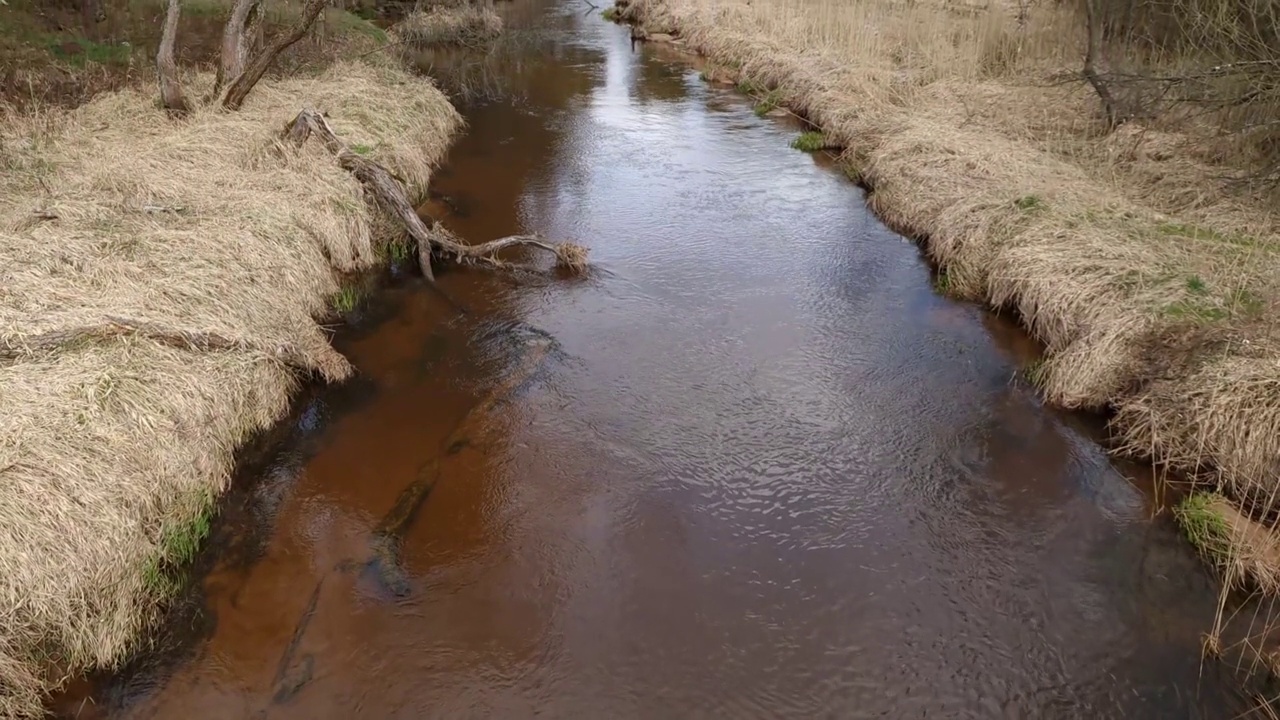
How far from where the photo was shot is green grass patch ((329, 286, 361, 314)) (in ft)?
27.9

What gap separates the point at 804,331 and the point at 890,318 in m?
1.02

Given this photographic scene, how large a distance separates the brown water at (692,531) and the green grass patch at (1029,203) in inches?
53.6

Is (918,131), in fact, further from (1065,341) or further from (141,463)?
(141,463)

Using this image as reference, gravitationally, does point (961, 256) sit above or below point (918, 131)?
below

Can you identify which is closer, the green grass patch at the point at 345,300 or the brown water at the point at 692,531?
the brown water at the point at 692,531

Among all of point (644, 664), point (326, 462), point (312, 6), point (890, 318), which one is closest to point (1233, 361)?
point (890, 318)

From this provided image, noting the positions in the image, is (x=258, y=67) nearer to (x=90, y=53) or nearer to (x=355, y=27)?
(x=90, y=53)

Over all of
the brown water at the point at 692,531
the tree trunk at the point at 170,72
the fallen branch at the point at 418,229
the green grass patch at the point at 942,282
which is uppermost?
the tree trunk at the point at 170,72

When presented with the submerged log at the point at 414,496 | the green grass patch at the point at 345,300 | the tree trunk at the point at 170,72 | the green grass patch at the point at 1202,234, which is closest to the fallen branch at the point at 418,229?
the green grass patch at the point at 345,300

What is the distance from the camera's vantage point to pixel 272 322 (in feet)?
23.8

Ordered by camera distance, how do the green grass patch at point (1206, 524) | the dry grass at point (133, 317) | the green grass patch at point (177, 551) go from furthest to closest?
the green grass patch at point (1206, 524)
the green grass patch at point (177, 551)
the dry grass at point (133, 317)

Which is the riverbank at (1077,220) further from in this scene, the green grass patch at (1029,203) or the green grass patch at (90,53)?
the green grass patch at (90,53)

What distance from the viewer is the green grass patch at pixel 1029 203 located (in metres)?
9.38

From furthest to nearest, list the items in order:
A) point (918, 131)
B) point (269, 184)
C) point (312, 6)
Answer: point (918, 131)
point (312, 6)
point (269, 184)
